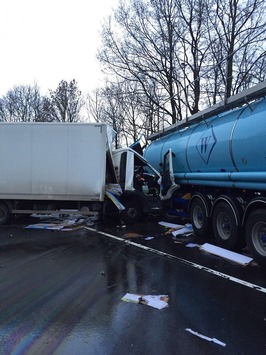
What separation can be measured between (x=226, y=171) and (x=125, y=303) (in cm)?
426

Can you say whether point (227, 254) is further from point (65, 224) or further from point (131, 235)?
point (65, 224)

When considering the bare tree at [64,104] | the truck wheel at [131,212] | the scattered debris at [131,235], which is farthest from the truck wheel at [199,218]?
the bare tree at [64,104]

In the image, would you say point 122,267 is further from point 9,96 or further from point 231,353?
point 9,96

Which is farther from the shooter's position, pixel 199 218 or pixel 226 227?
pixel 199 218

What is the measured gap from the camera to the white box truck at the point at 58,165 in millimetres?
10266

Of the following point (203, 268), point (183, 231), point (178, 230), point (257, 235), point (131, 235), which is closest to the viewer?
point (203, 268)

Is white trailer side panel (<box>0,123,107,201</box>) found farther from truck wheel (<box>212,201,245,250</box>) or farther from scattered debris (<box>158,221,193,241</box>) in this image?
truck wheel (<box>212,201,245,250</box>)

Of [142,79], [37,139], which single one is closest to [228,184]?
[37,139]

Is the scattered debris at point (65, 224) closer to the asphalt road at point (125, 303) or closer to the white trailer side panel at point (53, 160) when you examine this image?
the white trailer side panel at point (53, 160)

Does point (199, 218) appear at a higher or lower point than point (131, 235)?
higher

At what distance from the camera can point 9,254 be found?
7.04 meters

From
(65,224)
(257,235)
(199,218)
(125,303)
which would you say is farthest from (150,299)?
(65,224)

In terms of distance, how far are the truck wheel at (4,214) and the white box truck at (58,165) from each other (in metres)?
0.39

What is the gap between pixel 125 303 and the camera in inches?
171
